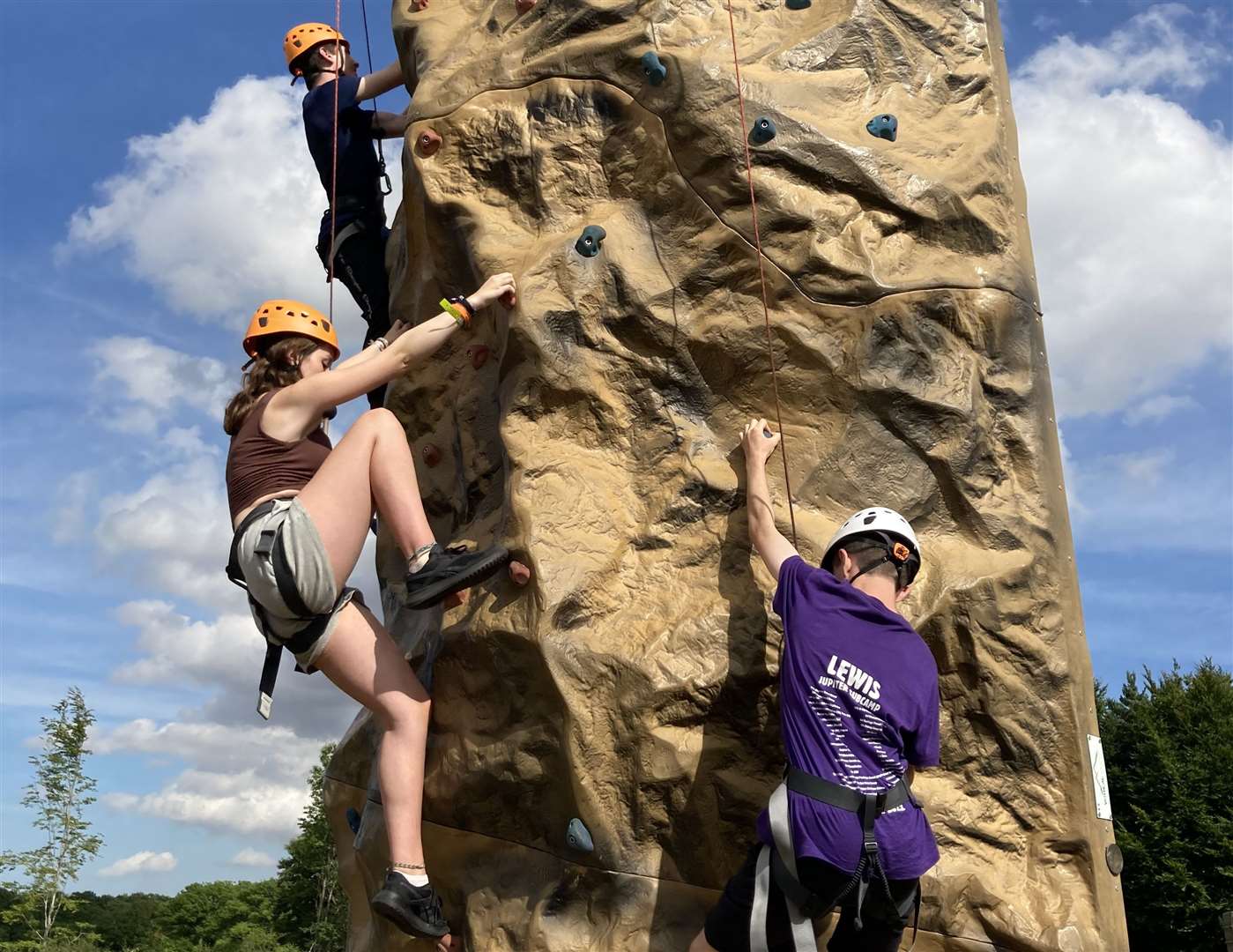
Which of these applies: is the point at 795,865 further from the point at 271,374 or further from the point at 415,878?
the point at 271,374

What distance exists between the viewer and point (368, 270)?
6.07m

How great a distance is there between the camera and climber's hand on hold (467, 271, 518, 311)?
4.38 metres

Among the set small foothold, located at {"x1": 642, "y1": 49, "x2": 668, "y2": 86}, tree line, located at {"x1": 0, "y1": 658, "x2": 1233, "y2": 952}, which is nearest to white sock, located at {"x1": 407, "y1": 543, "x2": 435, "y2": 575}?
small foothold, located at {"x1": 642, "y1": 49, "x2": 668, "y2": 86}

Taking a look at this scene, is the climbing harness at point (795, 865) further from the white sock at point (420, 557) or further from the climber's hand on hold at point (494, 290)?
Result: the climber's hand on hold at point (494, 290)

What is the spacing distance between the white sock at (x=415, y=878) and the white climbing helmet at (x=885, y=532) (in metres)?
1.63

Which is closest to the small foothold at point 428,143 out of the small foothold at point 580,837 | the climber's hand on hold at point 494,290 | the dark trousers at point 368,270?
the climber's hand on hold at point 494,290

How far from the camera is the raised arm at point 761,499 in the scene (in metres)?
3.86

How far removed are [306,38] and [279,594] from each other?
333cm

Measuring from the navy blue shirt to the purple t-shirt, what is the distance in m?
3.40

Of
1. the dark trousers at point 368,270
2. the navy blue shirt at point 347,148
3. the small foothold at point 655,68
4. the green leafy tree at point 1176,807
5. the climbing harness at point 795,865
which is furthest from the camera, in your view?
the green leafy tree at point 1176,807

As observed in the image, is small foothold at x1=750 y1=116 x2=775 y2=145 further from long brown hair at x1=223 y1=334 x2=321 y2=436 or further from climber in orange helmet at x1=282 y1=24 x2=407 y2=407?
climber in orange helmet at x1=282 y1=24 x2=407 y2=407

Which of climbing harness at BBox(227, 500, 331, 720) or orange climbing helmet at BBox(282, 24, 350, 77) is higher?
orange climbing helmet at BBox(282, 24, 350, 77)

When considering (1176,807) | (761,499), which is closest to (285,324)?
(761,499)

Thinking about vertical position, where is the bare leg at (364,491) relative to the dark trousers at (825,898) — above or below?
above
